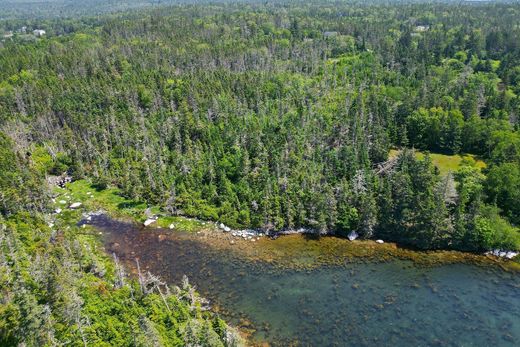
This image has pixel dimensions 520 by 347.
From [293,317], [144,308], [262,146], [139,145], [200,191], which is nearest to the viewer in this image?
[144,308]

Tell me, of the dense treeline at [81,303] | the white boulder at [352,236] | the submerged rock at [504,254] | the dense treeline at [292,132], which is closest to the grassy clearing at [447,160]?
the dense treeline at [292,132]

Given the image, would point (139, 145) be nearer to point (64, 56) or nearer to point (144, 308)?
point (144, 308)

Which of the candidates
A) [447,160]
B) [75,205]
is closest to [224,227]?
[75,205]

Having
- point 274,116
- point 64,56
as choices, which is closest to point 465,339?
Answer: point 274,116

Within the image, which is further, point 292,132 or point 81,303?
point 292,132

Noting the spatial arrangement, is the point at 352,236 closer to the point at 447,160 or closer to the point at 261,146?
the point at 261,146

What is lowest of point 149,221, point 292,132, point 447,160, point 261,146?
point 149,221

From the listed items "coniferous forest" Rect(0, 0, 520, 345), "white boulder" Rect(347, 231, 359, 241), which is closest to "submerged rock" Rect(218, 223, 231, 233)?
"coniferous forest" Rect(0, 0, 520, 345)
